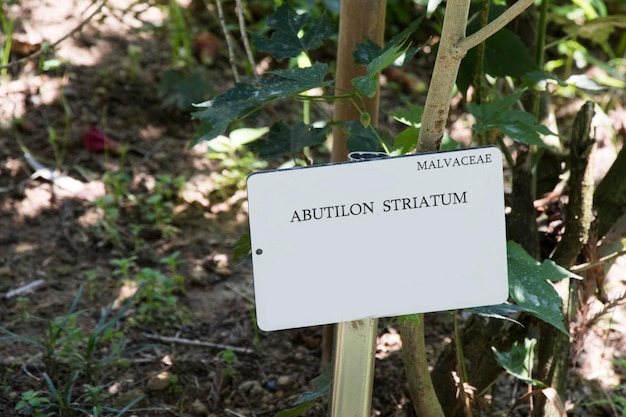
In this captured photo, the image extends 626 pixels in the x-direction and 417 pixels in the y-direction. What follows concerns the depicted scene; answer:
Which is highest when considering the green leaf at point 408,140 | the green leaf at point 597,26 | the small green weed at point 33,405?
the green leaf at point 597,26

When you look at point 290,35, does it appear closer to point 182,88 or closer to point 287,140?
point 287,140

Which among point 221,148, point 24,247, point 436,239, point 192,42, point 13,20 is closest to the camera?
point 436,239

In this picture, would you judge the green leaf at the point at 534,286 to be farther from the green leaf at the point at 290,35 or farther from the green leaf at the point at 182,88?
the green leaf at the point at 182,88

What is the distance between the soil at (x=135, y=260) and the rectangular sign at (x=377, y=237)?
1.80ft

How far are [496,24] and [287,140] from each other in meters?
0.57

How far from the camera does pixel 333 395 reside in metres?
1.11

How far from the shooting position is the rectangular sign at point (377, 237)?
101cm

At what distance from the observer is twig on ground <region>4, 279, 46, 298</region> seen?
2.04 metres

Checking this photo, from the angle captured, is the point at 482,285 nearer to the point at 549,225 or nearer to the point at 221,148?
the point at 549,225

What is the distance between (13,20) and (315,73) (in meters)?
2.08

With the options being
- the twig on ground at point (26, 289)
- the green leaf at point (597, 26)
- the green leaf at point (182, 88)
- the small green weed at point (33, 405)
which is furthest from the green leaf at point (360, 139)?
the green leaf at point (182, 88)

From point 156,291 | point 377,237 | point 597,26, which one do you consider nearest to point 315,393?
point 377,237

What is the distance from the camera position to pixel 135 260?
7.36ft

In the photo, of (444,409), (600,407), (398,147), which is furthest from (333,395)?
(600,407)
